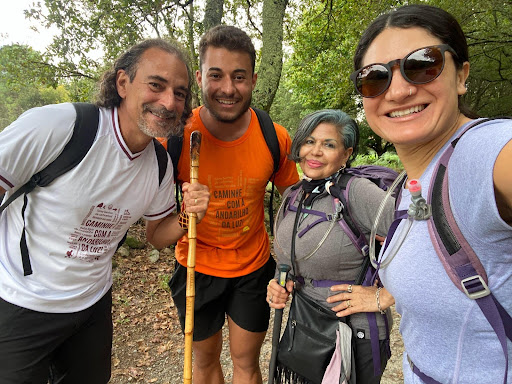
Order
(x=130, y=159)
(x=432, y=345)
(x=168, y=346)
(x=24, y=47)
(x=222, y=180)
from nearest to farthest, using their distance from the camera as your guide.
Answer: (x=432, y=345) < (x=130, y=159) < (x=222, y=180) < (x=168, y=346) < (x=24, y=47)

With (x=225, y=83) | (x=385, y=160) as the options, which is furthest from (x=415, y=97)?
(x=385, y=160)

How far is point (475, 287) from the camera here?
0.93m

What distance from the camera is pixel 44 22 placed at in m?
7.28

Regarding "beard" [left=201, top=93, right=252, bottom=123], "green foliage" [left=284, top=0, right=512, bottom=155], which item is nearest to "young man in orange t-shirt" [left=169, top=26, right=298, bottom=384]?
"beard" [left=201, top=93, right=252, bottom=123]

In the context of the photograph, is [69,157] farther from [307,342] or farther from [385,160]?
[385,160]

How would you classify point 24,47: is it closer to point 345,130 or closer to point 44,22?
point 44,22

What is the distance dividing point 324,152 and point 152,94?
4.47ft

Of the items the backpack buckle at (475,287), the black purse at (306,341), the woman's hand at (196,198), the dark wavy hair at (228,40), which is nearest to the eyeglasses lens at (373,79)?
the backpack buckle at (475,287)

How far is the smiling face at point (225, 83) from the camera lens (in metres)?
2.59

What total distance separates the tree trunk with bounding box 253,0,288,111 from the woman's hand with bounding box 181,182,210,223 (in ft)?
12.5

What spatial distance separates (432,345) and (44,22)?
9.55m

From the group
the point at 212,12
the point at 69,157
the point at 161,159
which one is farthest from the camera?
the point at 212,12

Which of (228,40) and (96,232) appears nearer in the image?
(96,232)

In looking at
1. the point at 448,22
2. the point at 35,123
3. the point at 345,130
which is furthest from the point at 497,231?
the point at 35,123
